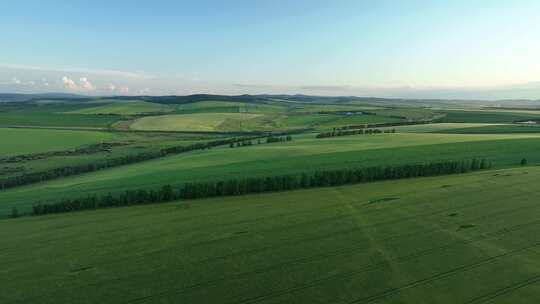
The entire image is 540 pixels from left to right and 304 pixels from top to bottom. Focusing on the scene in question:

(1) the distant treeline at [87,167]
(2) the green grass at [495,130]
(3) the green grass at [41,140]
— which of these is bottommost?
(1) the distant treeline at [87,167]

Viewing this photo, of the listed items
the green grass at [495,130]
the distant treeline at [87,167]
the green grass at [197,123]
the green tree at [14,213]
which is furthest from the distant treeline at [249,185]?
the green grass at [197,123]

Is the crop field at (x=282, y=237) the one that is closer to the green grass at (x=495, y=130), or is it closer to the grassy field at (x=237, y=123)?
the green grass at (x=495, y=130)

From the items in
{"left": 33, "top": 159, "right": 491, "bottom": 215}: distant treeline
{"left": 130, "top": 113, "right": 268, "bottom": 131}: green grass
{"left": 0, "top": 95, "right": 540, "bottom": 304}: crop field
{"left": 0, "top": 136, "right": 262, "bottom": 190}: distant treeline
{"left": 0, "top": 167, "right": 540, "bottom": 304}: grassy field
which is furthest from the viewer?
{"left": 130, "top": 113, "right": 268, "bottom": 131}: green grass

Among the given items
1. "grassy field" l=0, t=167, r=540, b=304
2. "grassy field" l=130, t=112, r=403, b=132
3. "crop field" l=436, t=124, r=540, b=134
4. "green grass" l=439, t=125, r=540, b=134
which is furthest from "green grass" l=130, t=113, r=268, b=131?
"grassy field" l=0, t=167, r=540, b=304

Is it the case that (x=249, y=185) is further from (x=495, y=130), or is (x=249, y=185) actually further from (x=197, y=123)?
(x=197, y=123)

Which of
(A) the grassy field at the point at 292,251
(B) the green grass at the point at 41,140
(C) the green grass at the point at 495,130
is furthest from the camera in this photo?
(C) the green grass at the point at 495,130

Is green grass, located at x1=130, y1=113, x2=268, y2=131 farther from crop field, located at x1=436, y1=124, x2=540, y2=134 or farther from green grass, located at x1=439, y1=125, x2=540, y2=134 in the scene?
crop field, located at x1=436, y1=124, x2=540, y2=134
